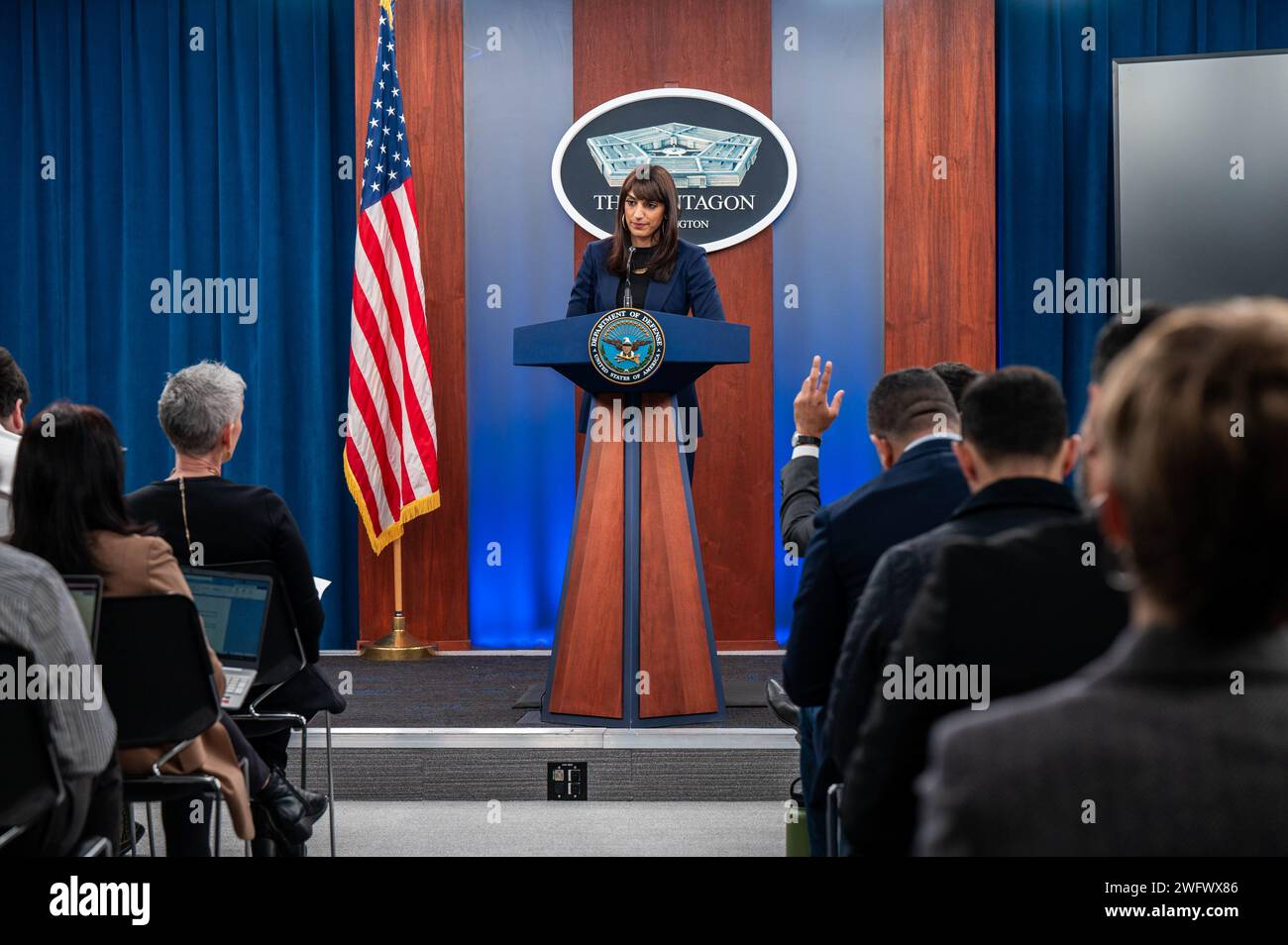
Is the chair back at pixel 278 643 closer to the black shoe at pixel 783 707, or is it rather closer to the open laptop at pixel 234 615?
the open laptop at pixel 234 615

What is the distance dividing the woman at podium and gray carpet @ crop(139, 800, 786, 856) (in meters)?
1.11

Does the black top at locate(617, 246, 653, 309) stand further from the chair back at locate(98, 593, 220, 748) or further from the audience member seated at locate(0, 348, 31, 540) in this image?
the chair back at locate(98, 593, 220, 748)

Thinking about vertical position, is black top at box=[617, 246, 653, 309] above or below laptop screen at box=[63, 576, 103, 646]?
above

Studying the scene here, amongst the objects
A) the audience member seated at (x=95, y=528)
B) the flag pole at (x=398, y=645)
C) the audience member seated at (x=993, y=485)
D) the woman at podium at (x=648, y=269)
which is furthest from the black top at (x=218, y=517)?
the flag pole at (x=398, y=645)

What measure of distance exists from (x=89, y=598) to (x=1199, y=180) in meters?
4.80

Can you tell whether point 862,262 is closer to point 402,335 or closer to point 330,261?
point 402,335

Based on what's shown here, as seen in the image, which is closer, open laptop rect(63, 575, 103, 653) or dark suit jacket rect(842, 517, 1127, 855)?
dark suit jacket rect(842, 517, 1127, 855)

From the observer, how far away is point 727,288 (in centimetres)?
565

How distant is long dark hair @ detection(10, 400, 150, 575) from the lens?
2195 millimetres

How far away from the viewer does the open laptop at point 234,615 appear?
8.55 ft

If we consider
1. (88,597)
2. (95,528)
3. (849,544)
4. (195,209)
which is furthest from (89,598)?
(195,209)

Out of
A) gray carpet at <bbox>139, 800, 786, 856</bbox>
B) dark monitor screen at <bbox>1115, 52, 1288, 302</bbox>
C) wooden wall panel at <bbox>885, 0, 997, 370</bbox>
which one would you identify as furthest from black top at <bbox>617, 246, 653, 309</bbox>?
dark monitor screen at <bbox>1115, 52, 1288, 302</bbox>

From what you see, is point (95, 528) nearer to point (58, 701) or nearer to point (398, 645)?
point (58, 701)
